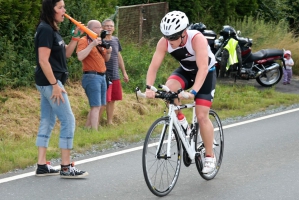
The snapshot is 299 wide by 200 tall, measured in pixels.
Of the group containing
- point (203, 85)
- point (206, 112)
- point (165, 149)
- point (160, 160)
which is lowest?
point (160, 160)

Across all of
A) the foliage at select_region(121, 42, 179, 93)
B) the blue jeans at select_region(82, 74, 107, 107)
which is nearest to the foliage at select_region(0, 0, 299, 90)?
the foliage at select_region(121, 42, 179, 93)

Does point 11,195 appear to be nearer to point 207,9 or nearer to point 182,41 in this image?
point 182,41

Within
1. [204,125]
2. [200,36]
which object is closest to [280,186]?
[204,125]

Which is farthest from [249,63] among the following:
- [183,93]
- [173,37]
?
[183,93]

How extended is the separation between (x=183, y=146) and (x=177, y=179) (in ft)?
1.32

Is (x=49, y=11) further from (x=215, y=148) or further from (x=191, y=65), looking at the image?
(x=215, y=148)

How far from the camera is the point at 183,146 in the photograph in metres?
8.12

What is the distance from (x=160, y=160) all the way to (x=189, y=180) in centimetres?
93

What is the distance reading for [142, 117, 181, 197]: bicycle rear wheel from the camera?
24.8 ft

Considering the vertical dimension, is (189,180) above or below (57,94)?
below

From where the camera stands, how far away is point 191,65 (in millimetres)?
8234

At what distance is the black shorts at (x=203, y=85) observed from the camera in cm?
819

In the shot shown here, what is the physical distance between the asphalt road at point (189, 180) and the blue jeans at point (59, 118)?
1.47 feet

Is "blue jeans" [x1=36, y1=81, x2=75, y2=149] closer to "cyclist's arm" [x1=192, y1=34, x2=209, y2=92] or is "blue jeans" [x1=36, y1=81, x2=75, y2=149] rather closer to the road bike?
the road bike
